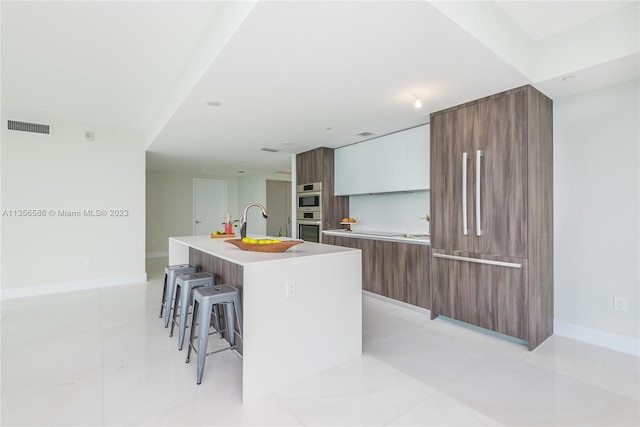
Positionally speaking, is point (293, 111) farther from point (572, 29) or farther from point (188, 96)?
point (572, 29)

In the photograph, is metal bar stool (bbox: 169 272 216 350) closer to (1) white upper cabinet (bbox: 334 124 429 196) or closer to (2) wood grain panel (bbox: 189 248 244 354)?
(2) wood grain panel (bbox: 189 248 244 354)

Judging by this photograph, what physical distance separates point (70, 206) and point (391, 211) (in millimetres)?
4779

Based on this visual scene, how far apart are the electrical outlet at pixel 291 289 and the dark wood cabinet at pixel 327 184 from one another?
284cm

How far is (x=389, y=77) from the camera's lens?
243cm

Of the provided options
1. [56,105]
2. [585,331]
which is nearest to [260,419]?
[585,331]

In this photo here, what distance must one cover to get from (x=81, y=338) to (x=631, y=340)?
479cm

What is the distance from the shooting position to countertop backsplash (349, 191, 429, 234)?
4.11m

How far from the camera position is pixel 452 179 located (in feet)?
10.2

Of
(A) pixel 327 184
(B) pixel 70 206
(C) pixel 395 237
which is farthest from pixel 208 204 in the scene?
(C) pixel 395 237

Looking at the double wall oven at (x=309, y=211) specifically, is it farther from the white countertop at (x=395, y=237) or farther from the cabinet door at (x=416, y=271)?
the cabinet door at (x=416, y=271)

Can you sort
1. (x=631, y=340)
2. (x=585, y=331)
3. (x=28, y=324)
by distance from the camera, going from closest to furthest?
(x=631, y=340)
(x=585, y=331)
(x=28, y=324)

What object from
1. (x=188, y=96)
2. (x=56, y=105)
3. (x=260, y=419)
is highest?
(x=56, y=105)

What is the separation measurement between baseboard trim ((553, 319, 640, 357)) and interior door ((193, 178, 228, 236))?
26.1ft

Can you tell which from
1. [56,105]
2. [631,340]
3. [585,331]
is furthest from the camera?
[56,105]
